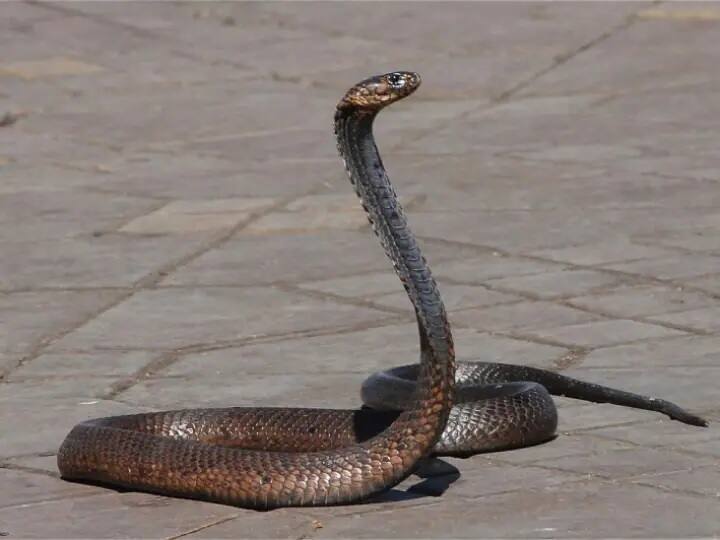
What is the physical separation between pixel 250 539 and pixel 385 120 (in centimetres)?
739

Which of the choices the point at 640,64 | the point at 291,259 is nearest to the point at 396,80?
the point at 291,259

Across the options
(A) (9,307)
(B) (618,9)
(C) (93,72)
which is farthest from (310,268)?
(B) (618,9)

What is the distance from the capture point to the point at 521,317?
6738mm

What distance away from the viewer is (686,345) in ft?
20.3

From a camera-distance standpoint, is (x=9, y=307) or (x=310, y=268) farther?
(x=310, y=268)

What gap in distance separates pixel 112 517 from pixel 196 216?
4.45 meters

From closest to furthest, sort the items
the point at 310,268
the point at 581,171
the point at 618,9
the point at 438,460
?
the point at 438,460 < the point at 310,268 < the point at 581,171 < the point at 618,9

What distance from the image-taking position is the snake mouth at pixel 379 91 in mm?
4152

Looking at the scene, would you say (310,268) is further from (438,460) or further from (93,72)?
(93,72)

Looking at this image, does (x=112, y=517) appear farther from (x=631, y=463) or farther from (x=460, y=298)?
(x=460, y=298)

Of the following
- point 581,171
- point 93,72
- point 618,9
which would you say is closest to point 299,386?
point 581,171

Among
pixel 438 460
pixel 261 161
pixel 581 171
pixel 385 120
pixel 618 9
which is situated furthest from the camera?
pixel 618 9

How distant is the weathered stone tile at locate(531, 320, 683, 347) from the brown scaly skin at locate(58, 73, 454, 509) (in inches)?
68.9

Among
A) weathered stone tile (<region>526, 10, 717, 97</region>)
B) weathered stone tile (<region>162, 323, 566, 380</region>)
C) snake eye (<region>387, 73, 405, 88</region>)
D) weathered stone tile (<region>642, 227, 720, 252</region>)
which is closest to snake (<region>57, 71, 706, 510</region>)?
snake eye (<region>387, 73, 405, 88</region>)
